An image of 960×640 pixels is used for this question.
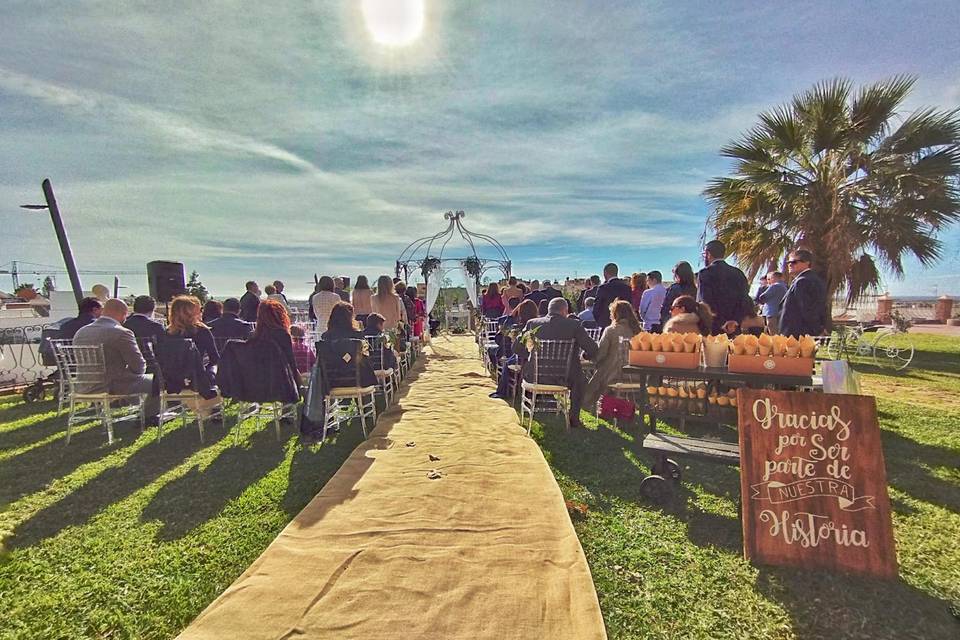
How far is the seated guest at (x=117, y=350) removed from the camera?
429 cm

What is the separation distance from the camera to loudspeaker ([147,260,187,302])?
29.1 ft

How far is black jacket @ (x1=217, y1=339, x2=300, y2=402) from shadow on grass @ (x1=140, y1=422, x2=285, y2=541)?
Answer: 507mm

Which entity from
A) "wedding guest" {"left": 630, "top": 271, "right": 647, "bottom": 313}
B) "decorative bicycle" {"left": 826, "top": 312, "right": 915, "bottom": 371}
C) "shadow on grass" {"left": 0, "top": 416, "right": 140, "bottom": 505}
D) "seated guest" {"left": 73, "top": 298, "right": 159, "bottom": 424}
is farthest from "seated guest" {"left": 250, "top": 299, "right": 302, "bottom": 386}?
"decorative bicycle" {"left": 826, "top": 312, "right": 915, "bottom": 371}

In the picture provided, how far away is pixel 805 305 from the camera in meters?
4.20

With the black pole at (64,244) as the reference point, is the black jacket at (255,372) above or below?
below

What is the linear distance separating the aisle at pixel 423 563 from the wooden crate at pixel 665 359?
1074 millimetres

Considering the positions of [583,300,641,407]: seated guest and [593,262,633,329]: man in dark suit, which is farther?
[593,262,633,329]: man in dark suit

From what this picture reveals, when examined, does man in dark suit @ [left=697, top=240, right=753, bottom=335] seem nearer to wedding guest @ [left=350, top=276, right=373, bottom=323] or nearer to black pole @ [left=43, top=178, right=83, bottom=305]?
wedding guest @ [left=350, top=276, right=373, bottom=323]

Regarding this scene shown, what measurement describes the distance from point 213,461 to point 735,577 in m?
3.97

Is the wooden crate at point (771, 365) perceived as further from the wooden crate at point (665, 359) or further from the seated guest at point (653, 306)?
the seated guest at point (653, 306)

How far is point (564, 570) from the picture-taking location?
2.09 m

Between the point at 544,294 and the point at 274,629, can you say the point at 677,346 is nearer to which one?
the point at 274,629

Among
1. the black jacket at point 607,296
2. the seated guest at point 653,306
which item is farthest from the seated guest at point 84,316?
the seated guest at point 653,306

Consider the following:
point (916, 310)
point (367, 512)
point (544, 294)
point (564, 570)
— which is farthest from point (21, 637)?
point (916, 310)
